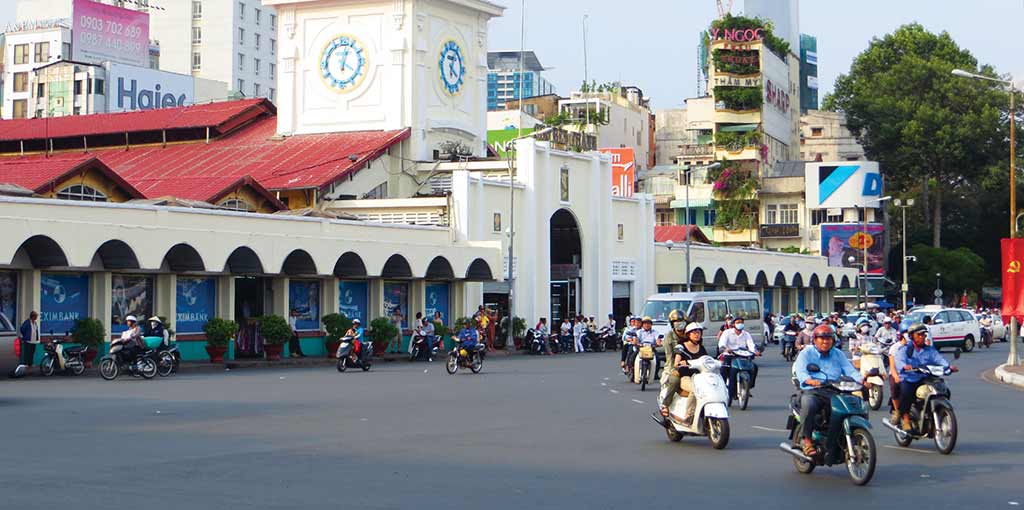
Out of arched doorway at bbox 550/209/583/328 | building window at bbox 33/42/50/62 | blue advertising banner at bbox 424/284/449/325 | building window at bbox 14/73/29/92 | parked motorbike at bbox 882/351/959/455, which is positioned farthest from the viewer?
building window at bbox 14/73/29/92

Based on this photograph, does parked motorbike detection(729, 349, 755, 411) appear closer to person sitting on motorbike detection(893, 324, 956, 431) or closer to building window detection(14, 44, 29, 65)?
person sitting on motorbike detection(893, 324, 956, 431)

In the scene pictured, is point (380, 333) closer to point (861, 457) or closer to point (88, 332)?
point (88, 332)

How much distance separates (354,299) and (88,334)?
12975 mm

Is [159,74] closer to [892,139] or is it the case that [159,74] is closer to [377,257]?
[892,139]

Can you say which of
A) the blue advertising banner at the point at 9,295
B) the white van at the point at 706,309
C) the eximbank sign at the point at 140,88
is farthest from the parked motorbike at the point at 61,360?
the eximbank sign at the point at 140,88

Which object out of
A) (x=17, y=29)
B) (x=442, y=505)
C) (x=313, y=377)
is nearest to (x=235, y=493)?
(x=442, y=505)

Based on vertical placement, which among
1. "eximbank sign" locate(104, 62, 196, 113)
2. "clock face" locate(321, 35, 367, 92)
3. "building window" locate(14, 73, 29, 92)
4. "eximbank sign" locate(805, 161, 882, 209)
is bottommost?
"eximbank sign" locate(805, 161, 882, 209)

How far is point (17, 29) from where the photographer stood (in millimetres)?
117500

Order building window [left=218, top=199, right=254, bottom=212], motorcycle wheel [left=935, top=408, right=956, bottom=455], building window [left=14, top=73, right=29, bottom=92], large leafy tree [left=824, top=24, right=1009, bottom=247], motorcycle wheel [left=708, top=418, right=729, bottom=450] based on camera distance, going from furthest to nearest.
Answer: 1. building window [left=14, top=73, right=29, bottom=92]
2. large leafy tree [left=824, top=24, right=1009, bottom=247]
3. building window [left=218, top=199, right=254, bottom=212]
4. motorcycle wheel [left=708, top=418, right=729, bottom=450]
5. motorcycle wheel [left=935, top=408, right=956, bottom=455]

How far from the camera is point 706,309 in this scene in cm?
3825

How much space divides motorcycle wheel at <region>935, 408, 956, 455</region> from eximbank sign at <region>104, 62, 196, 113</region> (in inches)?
3647

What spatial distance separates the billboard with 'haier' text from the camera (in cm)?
9862

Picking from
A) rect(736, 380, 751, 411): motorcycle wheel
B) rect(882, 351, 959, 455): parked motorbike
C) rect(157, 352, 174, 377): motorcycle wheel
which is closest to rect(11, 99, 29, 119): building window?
rect(157, 352, 174, 377): motorcycle wheel

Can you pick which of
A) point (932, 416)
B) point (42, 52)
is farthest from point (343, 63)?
point (42, 52)
